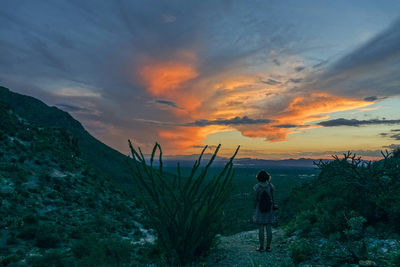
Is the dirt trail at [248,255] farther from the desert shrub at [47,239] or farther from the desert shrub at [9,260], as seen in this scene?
the desert shrub at [47,239]

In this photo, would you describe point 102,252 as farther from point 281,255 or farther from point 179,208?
point 281,255

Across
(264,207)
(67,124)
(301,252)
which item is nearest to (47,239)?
(264,207)

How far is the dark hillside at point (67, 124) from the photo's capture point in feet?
216

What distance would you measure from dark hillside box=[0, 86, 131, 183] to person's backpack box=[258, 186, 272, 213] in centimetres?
5618

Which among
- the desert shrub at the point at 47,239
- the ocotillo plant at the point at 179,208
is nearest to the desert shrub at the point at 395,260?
the ocotillo plant at the point at 179,208

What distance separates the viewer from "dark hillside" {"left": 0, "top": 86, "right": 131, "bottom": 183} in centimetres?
6575

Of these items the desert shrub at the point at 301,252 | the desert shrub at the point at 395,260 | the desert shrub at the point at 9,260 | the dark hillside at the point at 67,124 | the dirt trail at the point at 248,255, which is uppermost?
the dark hillside at the point at 67,124

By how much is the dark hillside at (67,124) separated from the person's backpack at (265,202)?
56.2 m

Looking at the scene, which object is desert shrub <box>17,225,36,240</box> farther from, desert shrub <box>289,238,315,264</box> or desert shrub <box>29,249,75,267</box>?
desert shrub <box>289,238,315,264</box>

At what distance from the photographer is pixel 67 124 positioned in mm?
76562

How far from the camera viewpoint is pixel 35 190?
18094 millimetres

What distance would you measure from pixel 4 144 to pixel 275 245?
22193mm

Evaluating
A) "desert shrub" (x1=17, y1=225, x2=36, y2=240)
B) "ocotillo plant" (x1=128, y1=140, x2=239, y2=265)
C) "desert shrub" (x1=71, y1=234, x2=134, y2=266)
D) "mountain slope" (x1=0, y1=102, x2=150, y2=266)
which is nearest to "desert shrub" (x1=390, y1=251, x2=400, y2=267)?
"ocotillo plant" (x1=128, y1=140, x2=239, y2=265)

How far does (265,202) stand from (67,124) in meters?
78.6
